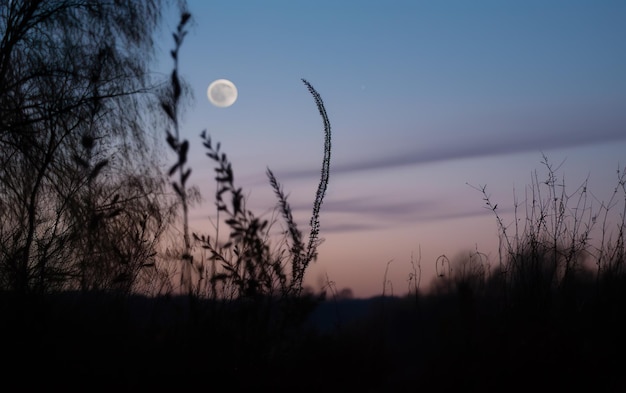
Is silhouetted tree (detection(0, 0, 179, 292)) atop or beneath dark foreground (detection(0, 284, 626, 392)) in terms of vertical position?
atop

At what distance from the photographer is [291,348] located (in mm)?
3418

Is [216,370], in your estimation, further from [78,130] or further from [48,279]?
[78,130]

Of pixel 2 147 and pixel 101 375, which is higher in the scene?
pixel 2 147

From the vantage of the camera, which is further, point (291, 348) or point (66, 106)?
point (66, 106)

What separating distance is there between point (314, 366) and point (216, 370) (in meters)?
0.57

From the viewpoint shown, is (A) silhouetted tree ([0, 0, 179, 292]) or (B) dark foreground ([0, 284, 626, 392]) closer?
(B) dark foreground ([0, 284, 626, 392])

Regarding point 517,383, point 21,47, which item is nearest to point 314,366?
point 517,383

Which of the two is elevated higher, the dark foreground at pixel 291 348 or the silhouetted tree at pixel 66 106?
the silhouetted tree at pixel 66 106

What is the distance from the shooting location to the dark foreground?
3236mm

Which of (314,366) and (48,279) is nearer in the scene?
(314,366)

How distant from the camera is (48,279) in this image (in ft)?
14.5

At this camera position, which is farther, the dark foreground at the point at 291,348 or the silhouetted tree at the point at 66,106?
the silhouetted tree at the point at 66,106

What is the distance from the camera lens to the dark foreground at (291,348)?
3.24 meters

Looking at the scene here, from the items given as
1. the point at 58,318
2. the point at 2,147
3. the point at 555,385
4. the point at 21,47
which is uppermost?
the point at 21,47
